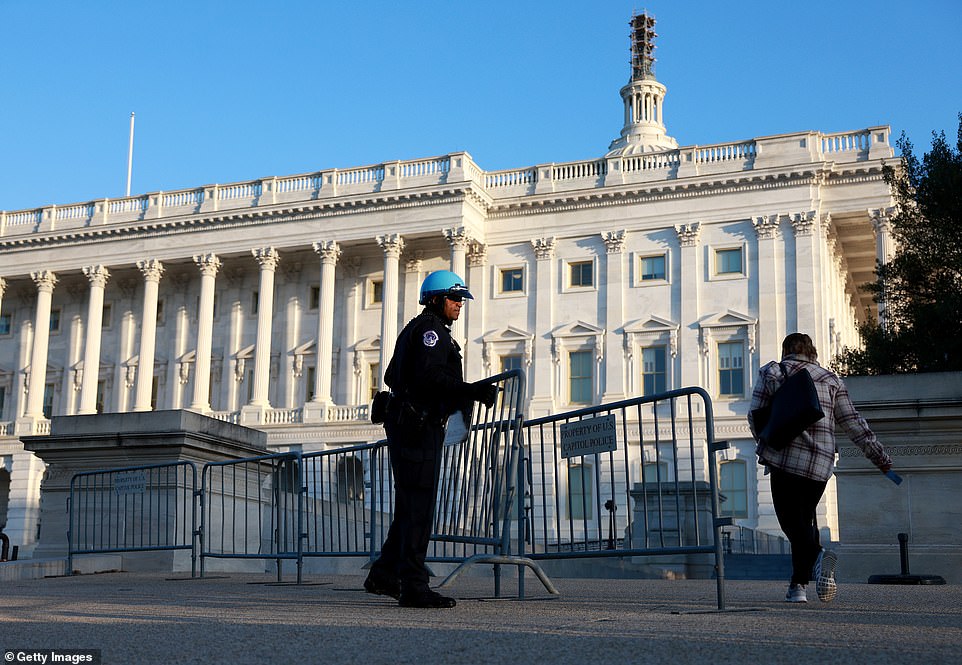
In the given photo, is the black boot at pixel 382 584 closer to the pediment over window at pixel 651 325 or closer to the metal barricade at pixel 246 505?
the metal barricade at pixel 246 505

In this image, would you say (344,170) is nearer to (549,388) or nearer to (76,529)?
(549,388)

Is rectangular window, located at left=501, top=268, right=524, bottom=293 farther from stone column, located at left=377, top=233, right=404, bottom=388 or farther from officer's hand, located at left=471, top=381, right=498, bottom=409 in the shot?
officer's hand, located at left=471, top=381, right=498, bottom=409

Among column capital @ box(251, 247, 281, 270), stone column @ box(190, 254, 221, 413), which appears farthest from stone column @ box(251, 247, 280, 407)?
stone column @ box(190, 254, 221, 413)

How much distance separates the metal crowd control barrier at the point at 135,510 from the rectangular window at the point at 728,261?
115 ft

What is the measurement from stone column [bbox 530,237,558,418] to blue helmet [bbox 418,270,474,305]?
40.2 m

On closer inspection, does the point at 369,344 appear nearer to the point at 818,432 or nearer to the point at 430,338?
the point at 818,432

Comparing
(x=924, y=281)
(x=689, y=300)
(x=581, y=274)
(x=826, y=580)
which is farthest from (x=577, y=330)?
(x=826, y=580)

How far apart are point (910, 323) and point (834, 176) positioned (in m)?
19.5

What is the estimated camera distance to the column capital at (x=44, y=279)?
57156 mm

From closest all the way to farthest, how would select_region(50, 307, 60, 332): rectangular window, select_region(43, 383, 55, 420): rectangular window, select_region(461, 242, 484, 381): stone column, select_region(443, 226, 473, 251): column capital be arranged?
1. select_region(443, 226, 473, 251): column capital
2. select_region(461, 242, 484, 381): stone column
3. select_region(43, 383, 55, 420): rectangular window
4. select_region(50, 307, 60, 332): rectangular window

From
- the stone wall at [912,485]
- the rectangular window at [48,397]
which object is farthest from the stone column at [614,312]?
the stone wall at [912,485]

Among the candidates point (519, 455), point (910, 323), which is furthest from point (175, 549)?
point (910, 323)

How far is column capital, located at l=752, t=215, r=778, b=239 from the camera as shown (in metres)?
46.7

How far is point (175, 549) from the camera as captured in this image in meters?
14.5
